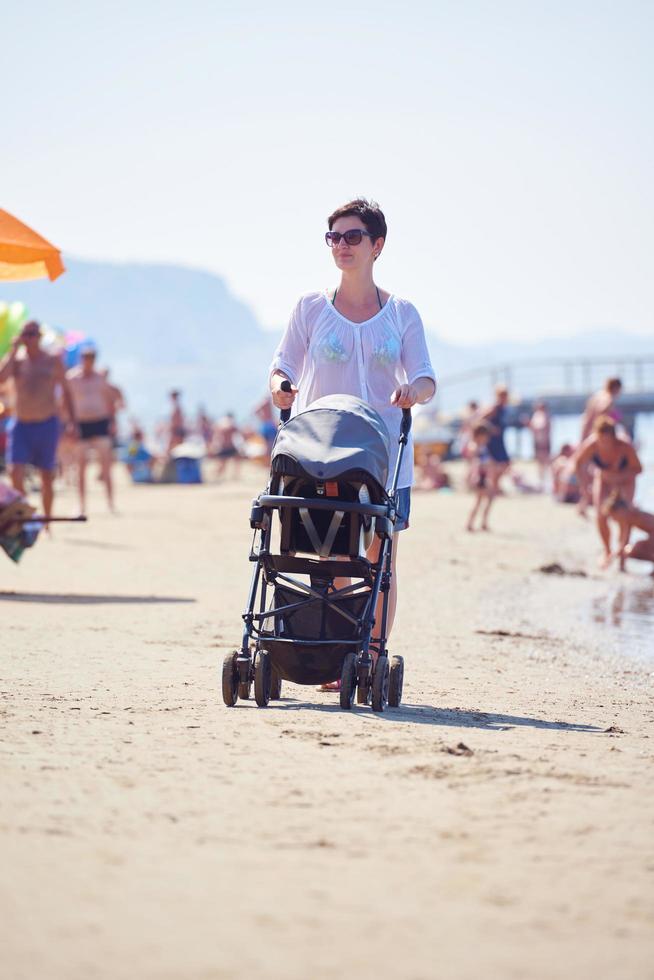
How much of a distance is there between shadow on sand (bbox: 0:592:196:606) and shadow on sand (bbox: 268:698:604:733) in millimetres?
3458

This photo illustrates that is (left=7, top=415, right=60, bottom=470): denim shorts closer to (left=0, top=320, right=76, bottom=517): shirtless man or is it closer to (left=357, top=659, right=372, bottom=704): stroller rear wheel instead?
(left=0, top=320, right=76, bottom=517): shirtless man

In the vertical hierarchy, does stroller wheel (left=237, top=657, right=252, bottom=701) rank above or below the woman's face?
below

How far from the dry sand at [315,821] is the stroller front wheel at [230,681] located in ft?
0.21

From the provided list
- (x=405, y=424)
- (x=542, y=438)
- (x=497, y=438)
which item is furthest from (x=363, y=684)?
(x=542, y=438)

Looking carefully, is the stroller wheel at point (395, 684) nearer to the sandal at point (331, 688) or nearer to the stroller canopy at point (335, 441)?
the sandal at point (331, 688)

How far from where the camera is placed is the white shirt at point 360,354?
512 centimetres

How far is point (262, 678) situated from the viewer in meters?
4.76

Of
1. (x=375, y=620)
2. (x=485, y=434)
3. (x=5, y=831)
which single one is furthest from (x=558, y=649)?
(x=485, y=434)

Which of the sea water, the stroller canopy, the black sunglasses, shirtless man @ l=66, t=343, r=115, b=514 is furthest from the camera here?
shirtless man @ l=66, t=343, r=115, b=514

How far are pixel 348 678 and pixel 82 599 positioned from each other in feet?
13.6

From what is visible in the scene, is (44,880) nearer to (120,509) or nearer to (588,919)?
(588,919)

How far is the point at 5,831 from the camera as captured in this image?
10.2ft

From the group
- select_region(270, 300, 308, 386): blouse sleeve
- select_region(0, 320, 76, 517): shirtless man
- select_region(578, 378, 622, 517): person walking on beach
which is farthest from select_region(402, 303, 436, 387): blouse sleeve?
select_region(578, 378, 622, 517): person walking on beach

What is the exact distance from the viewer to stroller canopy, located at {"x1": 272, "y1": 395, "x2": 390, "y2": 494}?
4609 millimetres
